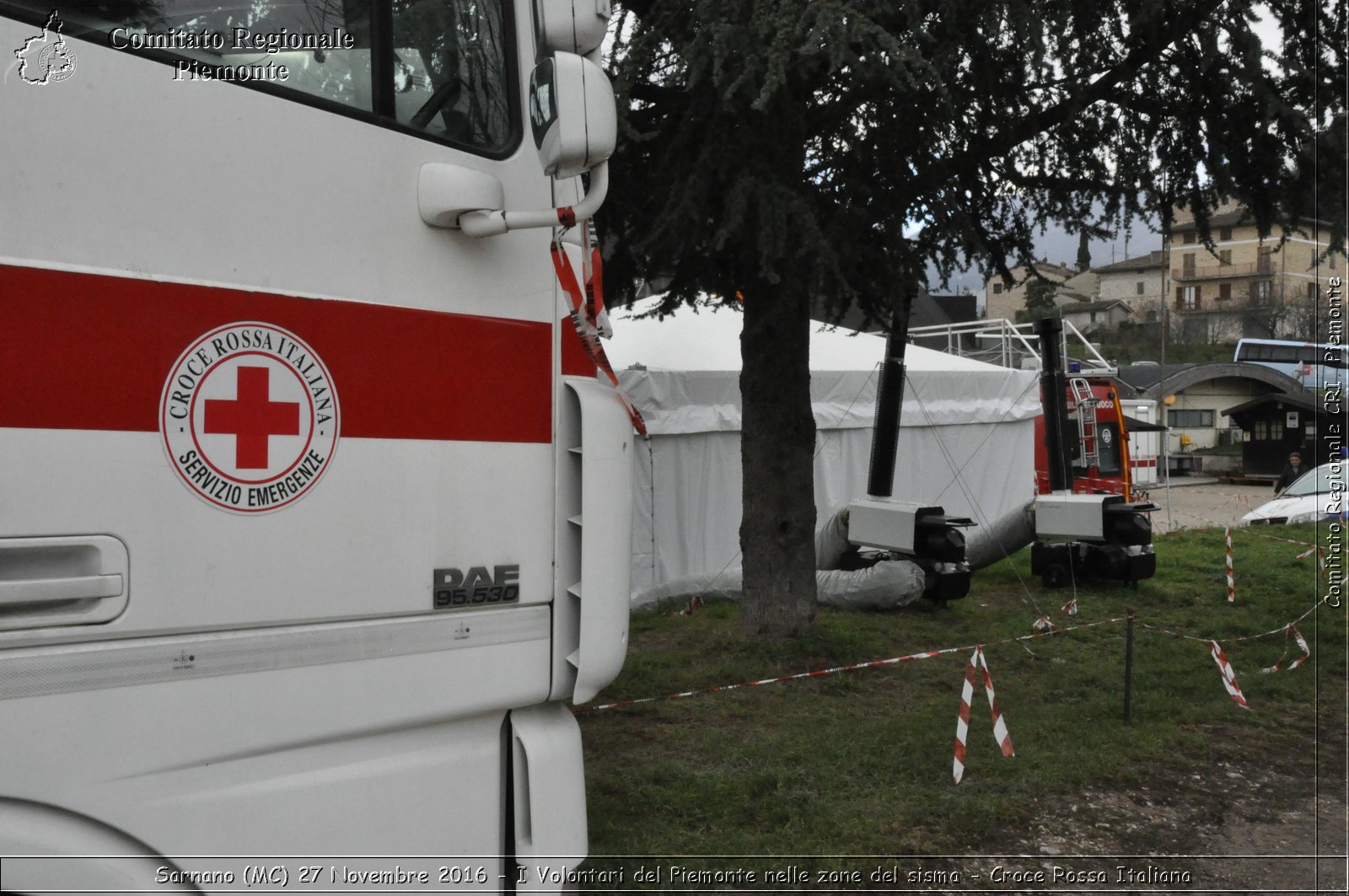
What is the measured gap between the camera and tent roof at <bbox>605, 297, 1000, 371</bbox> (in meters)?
11.8

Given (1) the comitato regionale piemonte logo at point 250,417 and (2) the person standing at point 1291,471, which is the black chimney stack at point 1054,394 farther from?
(2) the person standing at point 1291,471

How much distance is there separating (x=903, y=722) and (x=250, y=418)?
5.46 metres

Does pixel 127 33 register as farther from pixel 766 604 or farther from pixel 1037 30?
pixel 766 604

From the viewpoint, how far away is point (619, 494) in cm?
264

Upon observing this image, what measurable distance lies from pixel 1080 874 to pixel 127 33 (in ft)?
15.5

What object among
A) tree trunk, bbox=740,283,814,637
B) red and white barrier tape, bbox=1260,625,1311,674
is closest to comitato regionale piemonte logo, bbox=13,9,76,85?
tree trunk, bbox=740,283,814,637

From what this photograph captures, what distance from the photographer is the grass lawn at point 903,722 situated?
5.21 metres

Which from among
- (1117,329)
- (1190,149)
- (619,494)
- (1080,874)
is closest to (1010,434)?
(1190,149)

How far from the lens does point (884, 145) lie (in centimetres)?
704

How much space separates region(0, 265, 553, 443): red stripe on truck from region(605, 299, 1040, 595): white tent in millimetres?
5619

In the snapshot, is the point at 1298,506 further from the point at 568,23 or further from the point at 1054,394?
the point at 568,23

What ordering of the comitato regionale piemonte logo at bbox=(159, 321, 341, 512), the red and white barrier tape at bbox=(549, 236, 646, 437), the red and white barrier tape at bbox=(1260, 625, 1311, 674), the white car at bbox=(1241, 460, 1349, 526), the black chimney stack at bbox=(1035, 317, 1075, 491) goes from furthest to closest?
the white car at bbox=(1241, 460, 1349, 526) → the black chimney stack at bbox=(1035, 317, 1075, 491) → the red and white barrier tape at bbox=(1260, 625, 1311, 674) → the red and white barrier tape at bbox=(549, 236, 646, 437) → the comitato regionale piemonte logo at bbox=(159, 321, 341, 512)

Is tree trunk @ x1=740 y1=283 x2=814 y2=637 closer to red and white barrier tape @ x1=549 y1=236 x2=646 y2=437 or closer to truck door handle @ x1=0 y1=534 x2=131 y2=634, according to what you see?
red and white barrier tape @ x1=549 y1=236 x2=646 y2=437

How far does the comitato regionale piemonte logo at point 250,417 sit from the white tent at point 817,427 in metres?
5.96
